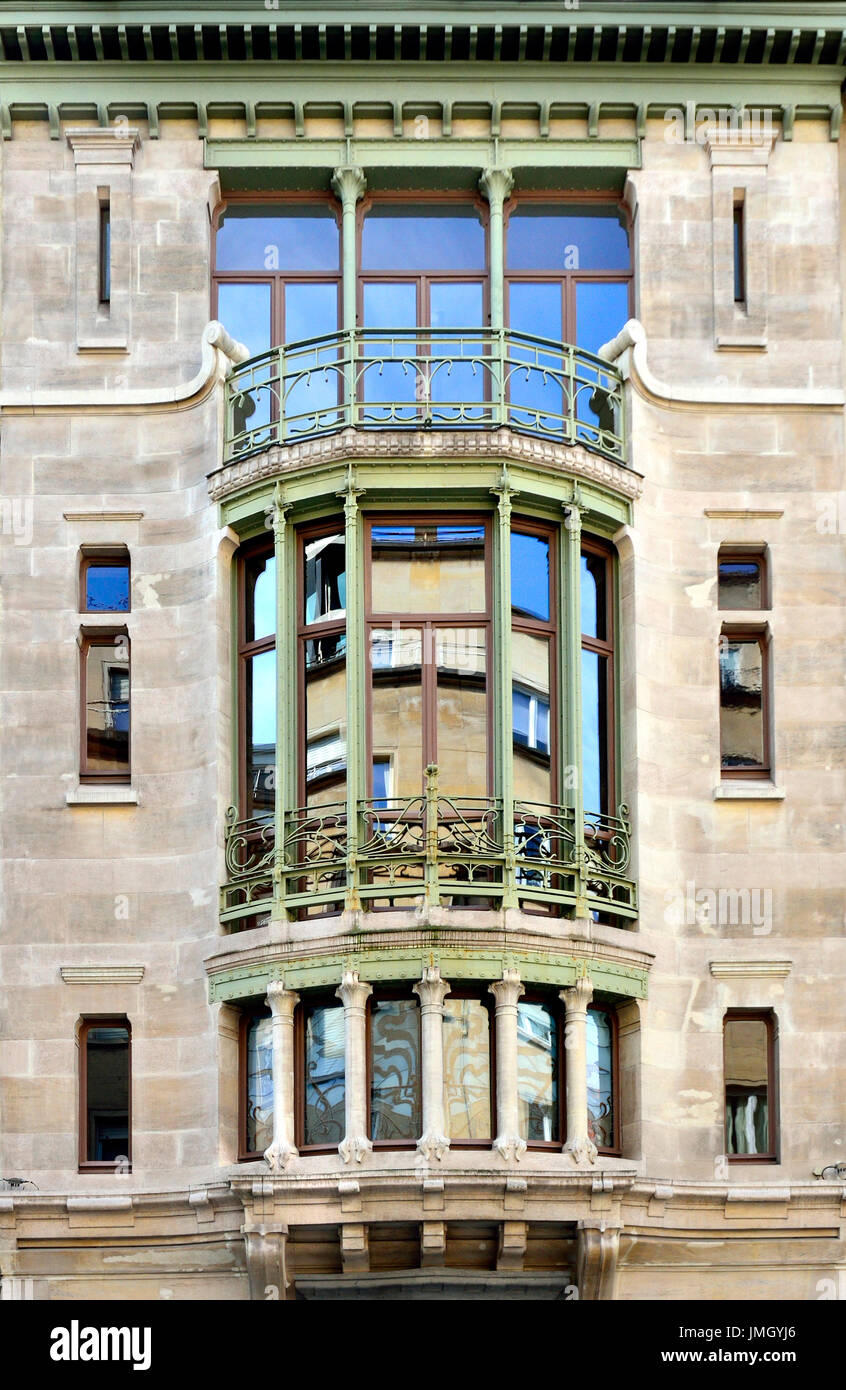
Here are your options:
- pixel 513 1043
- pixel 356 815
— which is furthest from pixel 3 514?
pixel 513 1043

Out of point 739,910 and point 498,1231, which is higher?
point 739,910

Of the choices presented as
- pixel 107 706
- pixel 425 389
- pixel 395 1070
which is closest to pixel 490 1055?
pixel 395 1070

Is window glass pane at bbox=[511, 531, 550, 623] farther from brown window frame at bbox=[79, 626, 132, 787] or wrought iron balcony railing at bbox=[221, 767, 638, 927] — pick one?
brown window frame at bbox=[79, 626, 132, 787]

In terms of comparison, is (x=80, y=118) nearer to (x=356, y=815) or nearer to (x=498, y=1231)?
(x=356, y=815)

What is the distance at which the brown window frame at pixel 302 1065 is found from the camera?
31.2m

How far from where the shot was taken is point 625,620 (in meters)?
33.4

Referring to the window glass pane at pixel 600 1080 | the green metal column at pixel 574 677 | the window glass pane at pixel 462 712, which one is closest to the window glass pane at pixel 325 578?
the window glass pane at pixel 462 712

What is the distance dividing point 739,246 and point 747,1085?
1054 centimetres

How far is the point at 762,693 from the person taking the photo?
33.7 m

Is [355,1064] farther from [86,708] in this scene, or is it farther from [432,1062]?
[86,708]

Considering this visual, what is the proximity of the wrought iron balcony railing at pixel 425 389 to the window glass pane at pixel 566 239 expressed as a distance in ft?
4.37
